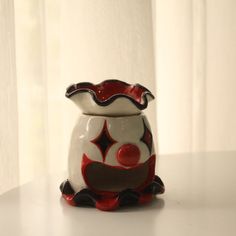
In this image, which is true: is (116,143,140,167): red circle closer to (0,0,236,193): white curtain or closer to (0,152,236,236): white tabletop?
(0,152,236,236): white tabletop

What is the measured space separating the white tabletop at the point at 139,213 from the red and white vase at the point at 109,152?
2cm

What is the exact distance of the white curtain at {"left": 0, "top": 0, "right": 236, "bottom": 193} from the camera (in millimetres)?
752

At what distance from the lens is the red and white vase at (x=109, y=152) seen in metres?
0.49

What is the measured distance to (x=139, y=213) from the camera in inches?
18.7

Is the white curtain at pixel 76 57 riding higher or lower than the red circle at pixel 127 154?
higher

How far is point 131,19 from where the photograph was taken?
0.79 m
